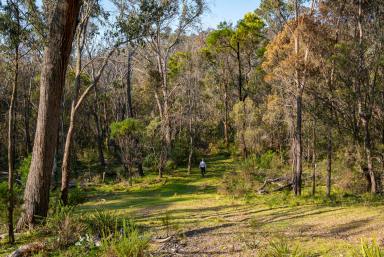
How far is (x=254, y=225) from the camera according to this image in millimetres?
8406

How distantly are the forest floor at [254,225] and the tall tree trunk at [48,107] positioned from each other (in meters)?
1.72

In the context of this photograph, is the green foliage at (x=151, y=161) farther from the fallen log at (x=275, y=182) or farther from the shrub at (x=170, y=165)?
the fallen log at (x=275, y=182)

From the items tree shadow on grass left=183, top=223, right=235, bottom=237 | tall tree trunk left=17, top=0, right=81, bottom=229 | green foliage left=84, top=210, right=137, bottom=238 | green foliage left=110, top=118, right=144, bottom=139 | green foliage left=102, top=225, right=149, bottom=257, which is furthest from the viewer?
green foliage left=110, top=118, right=144, bottom=139

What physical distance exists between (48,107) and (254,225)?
5.10 m

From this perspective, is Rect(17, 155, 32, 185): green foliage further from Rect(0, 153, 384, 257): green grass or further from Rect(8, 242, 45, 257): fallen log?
Rect(8, 242, 45, 257): fallen log

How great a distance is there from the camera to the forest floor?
629cm

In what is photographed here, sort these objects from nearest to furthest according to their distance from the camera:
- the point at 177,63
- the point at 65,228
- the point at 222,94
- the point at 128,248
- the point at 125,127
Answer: the point at 128,248 → the point at 65,228 → the point at 125,127 → the point at 177,63 → the point at 222,94

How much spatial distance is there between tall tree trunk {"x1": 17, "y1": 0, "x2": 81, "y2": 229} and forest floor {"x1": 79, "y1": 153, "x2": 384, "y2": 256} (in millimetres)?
1716

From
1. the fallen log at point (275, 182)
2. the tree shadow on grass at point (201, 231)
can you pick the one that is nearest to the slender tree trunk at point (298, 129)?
the fallen log at point (275, 182)

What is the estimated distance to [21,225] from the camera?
26.5ft

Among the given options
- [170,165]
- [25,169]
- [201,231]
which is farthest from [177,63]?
[201,231]

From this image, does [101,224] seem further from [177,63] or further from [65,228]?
[177,63]

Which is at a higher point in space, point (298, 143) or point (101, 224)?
point (298, 143)

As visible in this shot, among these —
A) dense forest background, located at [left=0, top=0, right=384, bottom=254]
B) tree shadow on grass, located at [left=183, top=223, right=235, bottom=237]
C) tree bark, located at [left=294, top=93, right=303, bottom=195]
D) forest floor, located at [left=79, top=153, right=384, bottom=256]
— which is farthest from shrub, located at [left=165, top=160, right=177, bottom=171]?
tree shadow on grass, located at [left=183, top=223, right=235, bottom=237]
